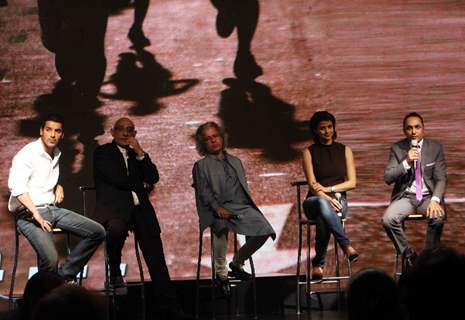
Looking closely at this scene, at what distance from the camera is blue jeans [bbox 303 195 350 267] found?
495 cm

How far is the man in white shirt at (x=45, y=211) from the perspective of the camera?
4621mm

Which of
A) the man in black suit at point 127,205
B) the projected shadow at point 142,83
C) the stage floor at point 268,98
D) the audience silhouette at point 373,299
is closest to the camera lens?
the audience silhouette at point 373,299

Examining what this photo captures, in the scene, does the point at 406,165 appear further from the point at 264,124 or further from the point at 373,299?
the point at 373,299

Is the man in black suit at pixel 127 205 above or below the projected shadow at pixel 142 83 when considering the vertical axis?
below

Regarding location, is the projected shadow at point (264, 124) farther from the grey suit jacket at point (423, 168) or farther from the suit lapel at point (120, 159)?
the suit lapel at point (120, 159)

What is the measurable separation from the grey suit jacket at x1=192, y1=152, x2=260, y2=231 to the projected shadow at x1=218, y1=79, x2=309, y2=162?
2.66ft

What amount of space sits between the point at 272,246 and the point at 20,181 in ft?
6.53

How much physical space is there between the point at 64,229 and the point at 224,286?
0.93 metres

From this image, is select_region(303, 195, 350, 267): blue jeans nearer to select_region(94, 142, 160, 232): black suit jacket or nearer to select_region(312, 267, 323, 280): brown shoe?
select_region(312, 267, 323, 280): brown shoe

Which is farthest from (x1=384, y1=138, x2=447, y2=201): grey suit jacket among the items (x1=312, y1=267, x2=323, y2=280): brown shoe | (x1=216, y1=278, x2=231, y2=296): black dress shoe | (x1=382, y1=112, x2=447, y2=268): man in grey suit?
(x1=216, y1=278, x2=231, y2=296): black dress shoe

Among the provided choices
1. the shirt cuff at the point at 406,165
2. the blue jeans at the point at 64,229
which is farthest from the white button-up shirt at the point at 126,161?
the shirt cuff at the point at 406,165

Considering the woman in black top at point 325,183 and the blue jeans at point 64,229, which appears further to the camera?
the woman in black top at point 325,183

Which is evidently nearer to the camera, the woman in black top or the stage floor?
the woman in black top

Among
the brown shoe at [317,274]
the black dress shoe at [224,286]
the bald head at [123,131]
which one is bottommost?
the black dress shoe at [224,286]
